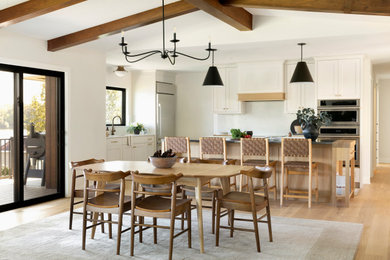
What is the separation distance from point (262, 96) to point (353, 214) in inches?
144

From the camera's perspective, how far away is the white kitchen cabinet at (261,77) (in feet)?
28.0

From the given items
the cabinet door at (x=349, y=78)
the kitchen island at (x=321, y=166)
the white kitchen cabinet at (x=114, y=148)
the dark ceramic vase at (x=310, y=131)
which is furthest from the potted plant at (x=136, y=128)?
the dark ceramic vase at (x=310, y=131)

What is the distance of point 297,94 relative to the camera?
8.54m

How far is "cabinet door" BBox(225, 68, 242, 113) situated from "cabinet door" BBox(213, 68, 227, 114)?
2.6 inches

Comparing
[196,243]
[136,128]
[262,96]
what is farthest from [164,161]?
[136,128]

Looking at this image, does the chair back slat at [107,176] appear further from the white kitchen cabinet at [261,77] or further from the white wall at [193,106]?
the white wall at [193,106]

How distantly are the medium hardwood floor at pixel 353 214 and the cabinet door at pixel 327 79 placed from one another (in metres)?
2.03

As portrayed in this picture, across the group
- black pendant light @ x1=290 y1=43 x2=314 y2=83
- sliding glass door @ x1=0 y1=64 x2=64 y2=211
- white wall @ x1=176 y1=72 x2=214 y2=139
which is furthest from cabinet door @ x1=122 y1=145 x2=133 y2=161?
black pendant light @ x1=290 y1=43 x2=314 y2=83

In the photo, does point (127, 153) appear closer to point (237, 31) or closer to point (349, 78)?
point (237, 31)

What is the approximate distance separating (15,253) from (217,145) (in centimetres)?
327

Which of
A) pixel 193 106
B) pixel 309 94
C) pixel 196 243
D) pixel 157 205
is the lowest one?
pixel 196 243

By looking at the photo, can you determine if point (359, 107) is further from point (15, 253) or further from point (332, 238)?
point (15, 253)

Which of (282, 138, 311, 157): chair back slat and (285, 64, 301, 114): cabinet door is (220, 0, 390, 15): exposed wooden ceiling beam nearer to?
(282, 138, 311, 157): chair back slat

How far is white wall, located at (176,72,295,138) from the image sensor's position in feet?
30.4
